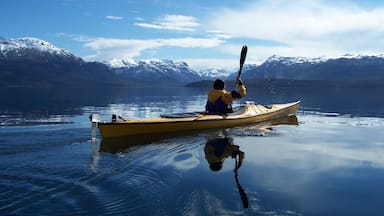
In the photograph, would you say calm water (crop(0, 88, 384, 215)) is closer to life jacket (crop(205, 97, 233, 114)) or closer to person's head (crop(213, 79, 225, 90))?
life jacket (crop(205, 97, 233, 114))

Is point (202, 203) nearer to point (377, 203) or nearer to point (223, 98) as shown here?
point (377, 203)

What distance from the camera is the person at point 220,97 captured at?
20.4 metres

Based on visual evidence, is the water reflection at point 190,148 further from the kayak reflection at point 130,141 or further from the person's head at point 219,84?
the person's head at point 219,84

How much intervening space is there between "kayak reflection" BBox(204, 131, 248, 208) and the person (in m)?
2.58

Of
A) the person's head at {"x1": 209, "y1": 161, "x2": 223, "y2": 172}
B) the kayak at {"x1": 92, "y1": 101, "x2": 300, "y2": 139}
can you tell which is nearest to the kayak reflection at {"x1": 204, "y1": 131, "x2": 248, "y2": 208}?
the person's head at {"x1": 209, "y1": 161, "x2": 223, "y2": 172}

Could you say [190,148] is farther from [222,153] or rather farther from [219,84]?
[219,84]

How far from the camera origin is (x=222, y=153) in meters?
15.0

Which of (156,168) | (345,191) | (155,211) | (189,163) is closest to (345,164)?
(345,191)

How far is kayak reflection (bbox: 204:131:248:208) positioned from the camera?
1265cm

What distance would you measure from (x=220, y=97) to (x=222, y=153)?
6000 mm

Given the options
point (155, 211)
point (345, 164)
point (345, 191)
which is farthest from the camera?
point (345, 164)

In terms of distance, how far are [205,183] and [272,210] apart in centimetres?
236

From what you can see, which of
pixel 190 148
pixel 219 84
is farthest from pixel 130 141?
pixel 219 84

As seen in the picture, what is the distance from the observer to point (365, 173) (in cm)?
1264
